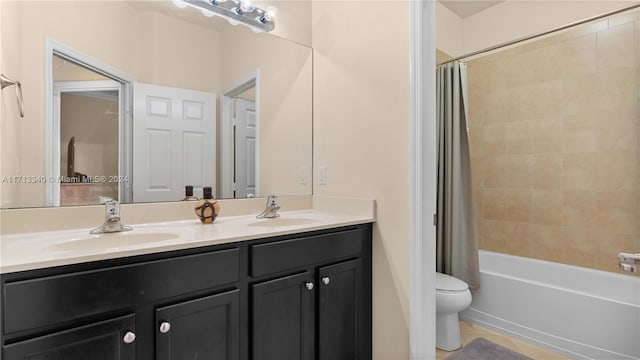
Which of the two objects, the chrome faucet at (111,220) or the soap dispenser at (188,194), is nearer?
the chrome faucet at (111,220)

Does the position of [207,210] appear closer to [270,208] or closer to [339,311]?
[270,208]

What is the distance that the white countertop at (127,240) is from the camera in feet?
2.73

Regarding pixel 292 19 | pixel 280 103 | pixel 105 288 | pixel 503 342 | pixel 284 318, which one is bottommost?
pixel 503 342

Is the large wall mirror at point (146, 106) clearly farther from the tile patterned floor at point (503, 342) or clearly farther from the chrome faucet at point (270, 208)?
the tile patterned floor at point (503, 342)

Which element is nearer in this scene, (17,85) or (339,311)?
(17,85)

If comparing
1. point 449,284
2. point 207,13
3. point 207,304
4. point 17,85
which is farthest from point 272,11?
point 449,284

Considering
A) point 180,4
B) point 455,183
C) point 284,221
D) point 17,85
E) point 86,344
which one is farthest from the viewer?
point 455,183

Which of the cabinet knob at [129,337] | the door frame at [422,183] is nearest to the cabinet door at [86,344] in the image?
the cabinet knob at [129,337]

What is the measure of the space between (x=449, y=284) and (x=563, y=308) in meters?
0.73

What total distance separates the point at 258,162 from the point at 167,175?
509mm

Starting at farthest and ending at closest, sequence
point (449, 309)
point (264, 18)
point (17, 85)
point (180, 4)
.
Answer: point (449, 309) → point (264, 18) → point (180, 4) → point (17, 85)

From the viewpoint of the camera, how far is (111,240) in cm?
115

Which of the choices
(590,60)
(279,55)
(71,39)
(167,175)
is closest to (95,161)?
(167,175)

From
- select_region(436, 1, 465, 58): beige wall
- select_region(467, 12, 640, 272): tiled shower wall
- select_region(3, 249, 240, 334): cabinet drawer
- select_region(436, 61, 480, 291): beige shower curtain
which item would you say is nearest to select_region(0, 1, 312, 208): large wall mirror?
select_region(3, 249, 240, 334): cabinet drawer
